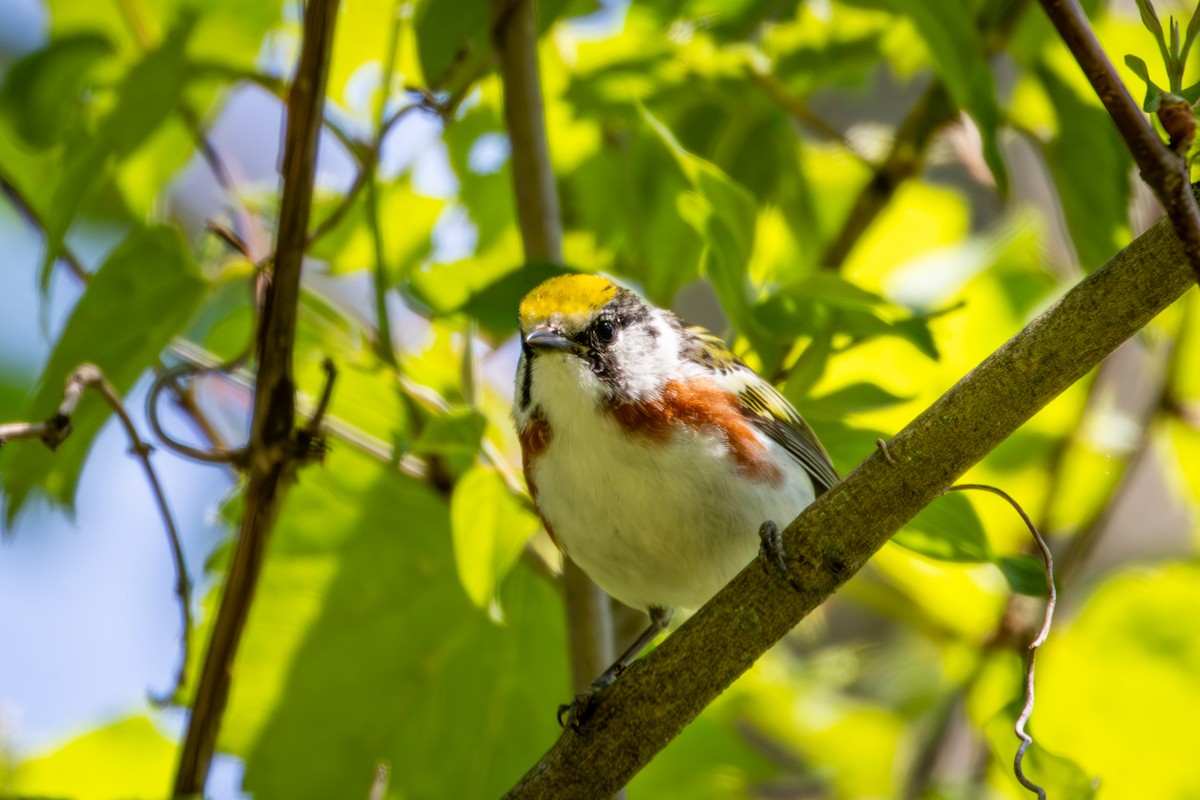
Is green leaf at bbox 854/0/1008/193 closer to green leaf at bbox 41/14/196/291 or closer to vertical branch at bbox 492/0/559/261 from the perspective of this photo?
vertical branch at bbox 492/0/559/261

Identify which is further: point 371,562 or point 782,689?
point 782,689

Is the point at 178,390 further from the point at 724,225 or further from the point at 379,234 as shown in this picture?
the point at 724,225

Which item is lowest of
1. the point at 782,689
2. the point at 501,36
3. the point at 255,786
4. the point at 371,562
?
the point at 782,689

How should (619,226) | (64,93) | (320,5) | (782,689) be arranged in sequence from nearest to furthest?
(320,5) → (64,93) → (619,226) → (782,689)

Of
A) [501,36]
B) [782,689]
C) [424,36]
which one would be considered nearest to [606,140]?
[501,36]

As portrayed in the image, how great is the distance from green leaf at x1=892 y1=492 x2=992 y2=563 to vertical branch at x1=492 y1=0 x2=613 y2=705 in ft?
2.09

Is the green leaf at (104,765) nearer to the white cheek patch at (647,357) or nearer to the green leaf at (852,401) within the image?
the white cheek patch at (647,357)

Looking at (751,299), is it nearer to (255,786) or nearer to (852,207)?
(852,207)

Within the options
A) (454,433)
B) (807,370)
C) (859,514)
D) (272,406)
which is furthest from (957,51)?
(272,406)

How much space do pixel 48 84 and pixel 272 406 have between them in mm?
850

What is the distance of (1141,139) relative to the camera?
1.10 m

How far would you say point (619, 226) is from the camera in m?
2.55

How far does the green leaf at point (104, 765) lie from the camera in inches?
88.0

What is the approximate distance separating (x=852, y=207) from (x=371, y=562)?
1.25 meters
